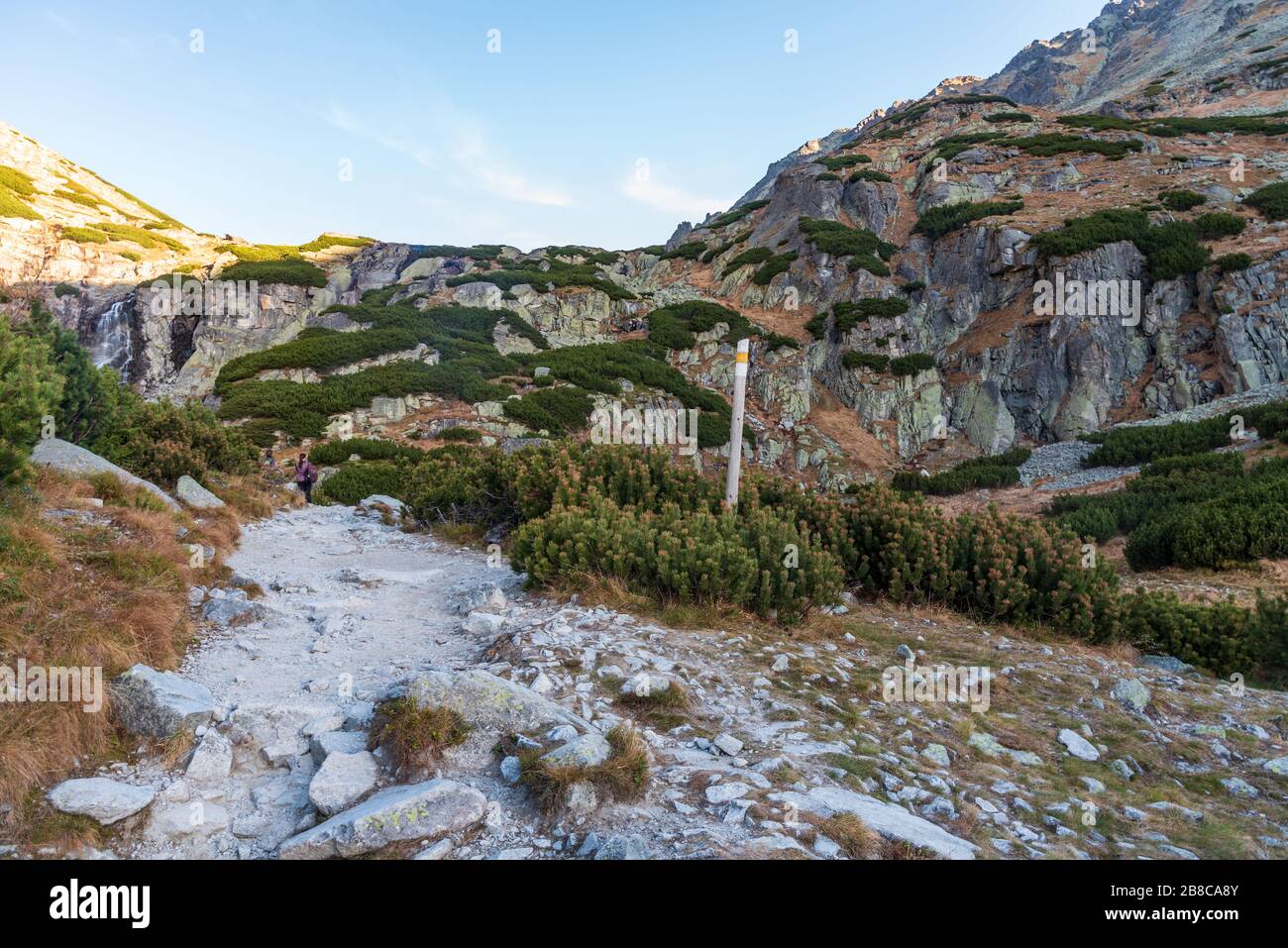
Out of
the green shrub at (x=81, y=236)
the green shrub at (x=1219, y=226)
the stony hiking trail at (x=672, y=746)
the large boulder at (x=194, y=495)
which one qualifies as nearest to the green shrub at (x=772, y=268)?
the green shrub at (x=1219, y=226)

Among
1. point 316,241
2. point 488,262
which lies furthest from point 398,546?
point 316,241

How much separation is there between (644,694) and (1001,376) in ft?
107

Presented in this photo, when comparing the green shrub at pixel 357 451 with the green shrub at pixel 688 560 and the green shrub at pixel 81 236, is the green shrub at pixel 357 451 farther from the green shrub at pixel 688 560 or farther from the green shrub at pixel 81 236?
the green shrub at pixel 81 236

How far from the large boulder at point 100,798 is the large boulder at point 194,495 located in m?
7.77

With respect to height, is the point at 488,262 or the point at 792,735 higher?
the point at 488,262

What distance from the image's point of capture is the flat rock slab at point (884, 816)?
290 centimetres

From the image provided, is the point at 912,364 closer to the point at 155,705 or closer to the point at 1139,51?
the point at 155,705

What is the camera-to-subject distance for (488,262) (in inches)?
1766

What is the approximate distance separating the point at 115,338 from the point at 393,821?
142 ft

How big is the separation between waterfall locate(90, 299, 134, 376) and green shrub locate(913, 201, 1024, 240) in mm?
45711

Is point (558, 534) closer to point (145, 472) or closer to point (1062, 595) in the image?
point (1062, 595)

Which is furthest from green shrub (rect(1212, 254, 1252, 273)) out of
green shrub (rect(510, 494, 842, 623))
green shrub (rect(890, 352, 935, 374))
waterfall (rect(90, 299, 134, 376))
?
waterfall (rect(90, 299, 134, 376))

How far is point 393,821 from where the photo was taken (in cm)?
277

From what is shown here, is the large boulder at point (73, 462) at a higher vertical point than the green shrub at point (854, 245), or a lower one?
lower
